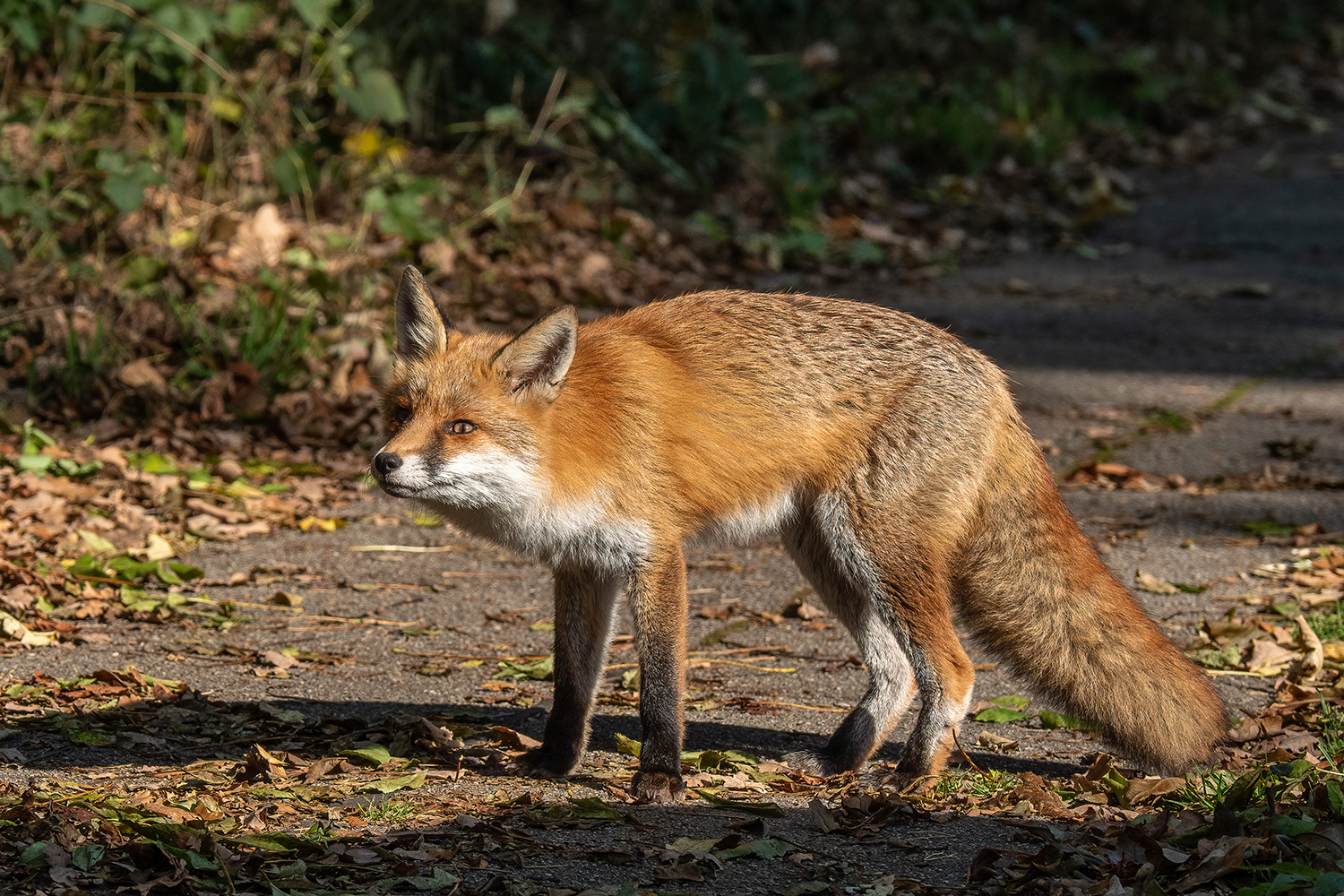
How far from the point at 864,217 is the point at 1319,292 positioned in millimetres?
3679

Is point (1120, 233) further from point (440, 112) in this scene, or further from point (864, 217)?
point (440, 112)

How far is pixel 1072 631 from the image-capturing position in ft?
14.2

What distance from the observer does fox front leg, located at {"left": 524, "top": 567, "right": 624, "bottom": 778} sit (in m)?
4.32

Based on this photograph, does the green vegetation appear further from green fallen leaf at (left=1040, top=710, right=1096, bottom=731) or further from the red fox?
green fallen leaf at (left=1040, top=710, right=1096, bottom=731)

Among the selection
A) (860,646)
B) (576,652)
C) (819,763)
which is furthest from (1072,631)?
(576,652)

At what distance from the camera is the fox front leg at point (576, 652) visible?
14.2ft

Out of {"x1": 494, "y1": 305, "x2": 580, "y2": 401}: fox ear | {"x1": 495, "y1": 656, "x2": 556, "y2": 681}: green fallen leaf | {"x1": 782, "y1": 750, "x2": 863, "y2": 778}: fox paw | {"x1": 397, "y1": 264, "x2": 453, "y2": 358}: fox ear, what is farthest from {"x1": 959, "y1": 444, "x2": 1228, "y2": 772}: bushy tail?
{"x1": 397, "y1": 264, "x2": 453, "y2": 358}: fox ear

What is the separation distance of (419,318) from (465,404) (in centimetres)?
36

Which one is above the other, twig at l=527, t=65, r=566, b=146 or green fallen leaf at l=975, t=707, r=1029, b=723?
twig at l=527, t=65, r=566, b=146

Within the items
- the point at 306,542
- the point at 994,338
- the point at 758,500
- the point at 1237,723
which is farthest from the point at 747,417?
the point at 994,338

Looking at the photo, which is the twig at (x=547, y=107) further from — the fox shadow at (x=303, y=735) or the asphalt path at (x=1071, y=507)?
the fox shadow at (x=303, y=735)

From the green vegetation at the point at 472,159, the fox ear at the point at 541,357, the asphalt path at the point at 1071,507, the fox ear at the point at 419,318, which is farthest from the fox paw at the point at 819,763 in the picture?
the green vegetation at the point at 472,159

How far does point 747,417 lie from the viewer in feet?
14.7

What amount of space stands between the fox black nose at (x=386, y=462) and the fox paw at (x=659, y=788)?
116cm
